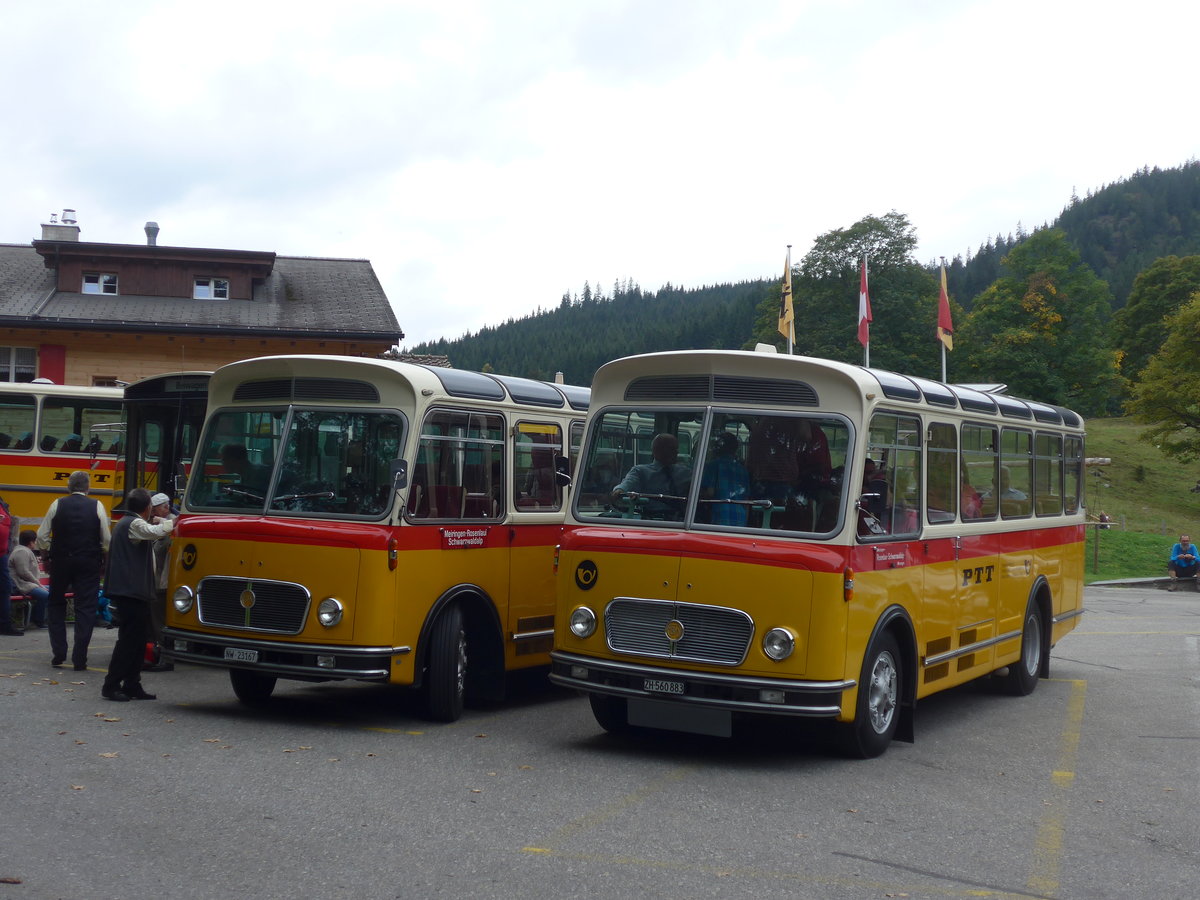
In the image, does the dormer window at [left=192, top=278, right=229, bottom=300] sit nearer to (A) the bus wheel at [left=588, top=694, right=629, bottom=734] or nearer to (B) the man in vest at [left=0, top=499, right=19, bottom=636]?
(B) the man in vest at [left=0, top=499, right=19, bottom=636]

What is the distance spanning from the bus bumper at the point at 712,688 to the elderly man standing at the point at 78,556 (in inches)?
238

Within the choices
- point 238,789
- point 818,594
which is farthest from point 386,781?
point 818,594

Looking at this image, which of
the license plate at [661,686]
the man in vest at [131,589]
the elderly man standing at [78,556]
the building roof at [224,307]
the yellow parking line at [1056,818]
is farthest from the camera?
the building roof at [224,307]

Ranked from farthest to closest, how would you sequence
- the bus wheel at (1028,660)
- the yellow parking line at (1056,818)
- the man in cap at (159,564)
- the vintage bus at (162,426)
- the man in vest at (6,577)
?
the vintage bus at (162,426), the man in vest at (6,577), the bus wheel at (1028,660), the man in cap at (159,564), the yellow parking line at (1056,818)

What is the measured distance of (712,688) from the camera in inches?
344

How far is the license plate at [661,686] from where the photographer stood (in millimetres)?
8828

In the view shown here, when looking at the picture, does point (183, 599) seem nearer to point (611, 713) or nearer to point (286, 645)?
point (286, 645)

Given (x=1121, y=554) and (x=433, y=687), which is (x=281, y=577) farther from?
(x=1121, y=554)

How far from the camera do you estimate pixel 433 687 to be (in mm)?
10352

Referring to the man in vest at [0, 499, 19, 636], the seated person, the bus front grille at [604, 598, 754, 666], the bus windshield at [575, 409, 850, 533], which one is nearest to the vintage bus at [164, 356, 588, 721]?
the bus windshield at [575, 409, 850, 533]

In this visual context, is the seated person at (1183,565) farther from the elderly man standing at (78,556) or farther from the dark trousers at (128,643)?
the dark trousers at (128,643)

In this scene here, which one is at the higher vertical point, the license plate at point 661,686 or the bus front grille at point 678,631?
the bus front grille at point 678,631

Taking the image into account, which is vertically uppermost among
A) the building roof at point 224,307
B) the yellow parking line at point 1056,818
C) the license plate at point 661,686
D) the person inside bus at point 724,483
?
the building roof at point 224,307

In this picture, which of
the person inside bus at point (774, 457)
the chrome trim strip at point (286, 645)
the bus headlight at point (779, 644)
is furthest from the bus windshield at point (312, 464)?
the bus headlight at point (779, 644)
